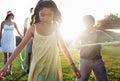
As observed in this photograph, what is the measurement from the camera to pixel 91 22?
776 cm

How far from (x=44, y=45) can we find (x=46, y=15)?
41 centimetres

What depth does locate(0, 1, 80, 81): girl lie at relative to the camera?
5238 millimetres

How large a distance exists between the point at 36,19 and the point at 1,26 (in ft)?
23.2

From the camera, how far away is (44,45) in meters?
5.32

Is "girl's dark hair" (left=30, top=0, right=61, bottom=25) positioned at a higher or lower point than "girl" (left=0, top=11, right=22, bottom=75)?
higher

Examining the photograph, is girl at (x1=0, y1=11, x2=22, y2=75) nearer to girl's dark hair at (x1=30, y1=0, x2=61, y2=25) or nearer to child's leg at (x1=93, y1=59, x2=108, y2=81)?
child's leg at (x1=93, y1=59, x2=108, y2=81)

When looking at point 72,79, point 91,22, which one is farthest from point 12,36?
point 91,22

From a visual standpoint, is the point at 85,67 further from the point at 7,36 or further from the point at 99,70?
the point at 7,36

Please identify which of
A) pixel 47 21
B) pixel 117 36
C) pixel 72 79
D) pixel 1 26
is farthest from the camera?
pixel 1 26

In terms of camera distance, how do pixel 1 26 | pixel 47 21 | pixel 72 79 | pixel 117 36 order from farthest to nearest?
pixel 1 26 < pixel 72 79 < pixel 117 36 < pixel 47 21

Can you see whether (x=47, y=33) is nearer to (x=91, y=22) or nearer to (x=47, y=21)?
(x=47, y=21)

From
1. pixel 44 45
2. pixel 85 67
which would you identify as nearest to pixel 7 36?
pixel 85 67

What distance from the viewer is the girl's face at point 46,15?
5.23m

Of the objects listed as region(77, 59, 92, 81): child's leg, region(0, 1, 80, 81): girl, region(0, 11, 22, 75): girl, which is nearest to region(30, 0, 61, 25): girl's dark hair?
region(0, 1, 80, 81): girl
